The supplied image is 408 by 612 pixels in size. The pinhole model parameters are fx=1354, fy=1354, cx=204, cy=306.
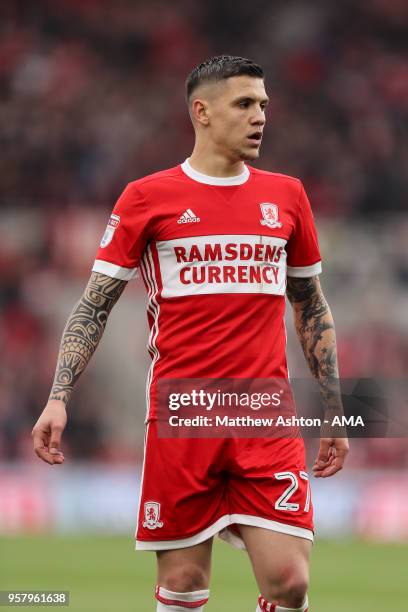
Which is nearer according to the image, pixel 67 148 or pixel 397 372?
pixel 397 372

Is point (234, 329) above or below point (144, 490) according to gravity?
above

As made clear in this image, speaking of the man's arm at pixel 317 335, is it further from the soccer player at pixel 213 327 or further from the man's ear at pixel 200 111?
the man's ear at pixel 200 111

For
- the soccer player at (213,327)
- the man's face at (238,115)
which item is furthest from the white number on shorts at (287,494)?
the man's face at (238,115)

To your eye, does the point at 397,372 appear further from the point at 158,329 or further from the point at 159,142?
the point at 158,329

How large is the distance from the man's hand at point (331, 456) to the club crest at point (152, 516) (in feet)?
2.09

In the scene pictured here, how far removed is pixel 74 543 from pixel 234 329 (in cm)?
897

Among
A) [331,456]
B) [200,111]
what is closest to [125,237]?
[200,111]

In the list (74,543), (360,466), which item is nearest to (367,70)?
(360,466)

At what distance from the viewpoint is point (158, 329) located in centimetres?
513

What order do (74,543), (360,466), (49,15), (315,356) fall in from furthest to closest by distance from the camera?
(49,15) < (360,466) < (74,543) < (315,356)

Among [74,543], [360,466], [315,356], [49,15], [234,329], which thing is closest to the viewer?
[234,329]

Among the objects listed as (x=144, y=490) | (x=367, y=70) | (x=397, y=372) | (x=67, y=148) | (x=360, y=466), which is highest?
(x=367, y=70)

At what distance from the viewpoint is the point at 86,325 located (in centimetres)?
516

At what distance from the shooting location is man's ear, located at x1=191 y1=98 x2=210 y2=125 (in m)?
5.22
